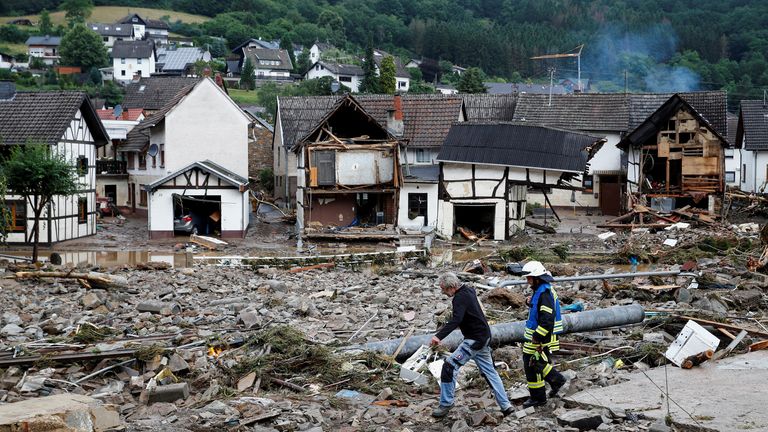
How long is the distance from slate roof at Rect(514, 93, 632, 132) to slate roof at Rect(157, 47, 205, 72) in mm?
74776

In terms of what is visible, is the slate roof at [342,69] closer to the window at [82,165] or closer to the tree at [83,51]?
the tree at [83,51]

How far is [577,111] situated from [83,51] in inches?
3339

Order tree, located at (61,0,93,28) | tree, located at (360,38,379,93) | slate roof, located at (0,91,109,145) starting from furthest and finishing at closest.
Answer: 1. tree, located at (61,0,93,28)
2. tree, located at (360,38,379,93)
3. slate roof, located at (0,91,109,145)

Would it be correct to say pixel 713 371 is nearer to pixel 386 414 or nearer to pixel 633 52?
pixel 386 414

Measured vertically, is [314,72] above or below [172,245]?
above

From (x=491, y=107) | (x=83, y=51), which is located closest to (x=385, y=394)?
(x=491, y=107)

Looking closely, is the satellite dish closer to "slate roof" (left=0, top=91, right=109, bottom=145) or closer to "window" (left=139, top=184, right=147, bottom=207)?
"window" (left=139, top=184, right=147, bottom=207)

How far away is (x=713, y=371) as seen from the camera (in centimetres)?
1215

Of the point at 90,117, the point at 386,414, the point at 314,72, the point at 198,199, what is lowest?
the point at 386,414

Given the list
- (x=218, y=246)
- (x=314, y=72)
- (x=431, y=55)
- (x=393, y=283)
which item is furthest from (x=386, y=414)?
(x=431, y=55)

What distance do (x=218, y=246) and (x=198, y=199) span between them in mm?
3932

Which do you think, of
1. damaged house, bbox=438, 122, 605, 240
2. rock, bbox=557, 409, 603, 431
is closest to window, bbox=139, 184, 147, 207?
damaged house, bbox=438, 122, 605, 240

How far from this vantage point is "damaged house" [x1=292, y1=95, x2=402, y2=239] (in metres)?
37.3

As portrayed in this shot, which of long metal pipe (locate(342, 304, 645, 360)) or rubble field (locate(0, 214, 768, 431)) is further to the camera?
long metal pipe (locate(342, 304, 645, 360))
